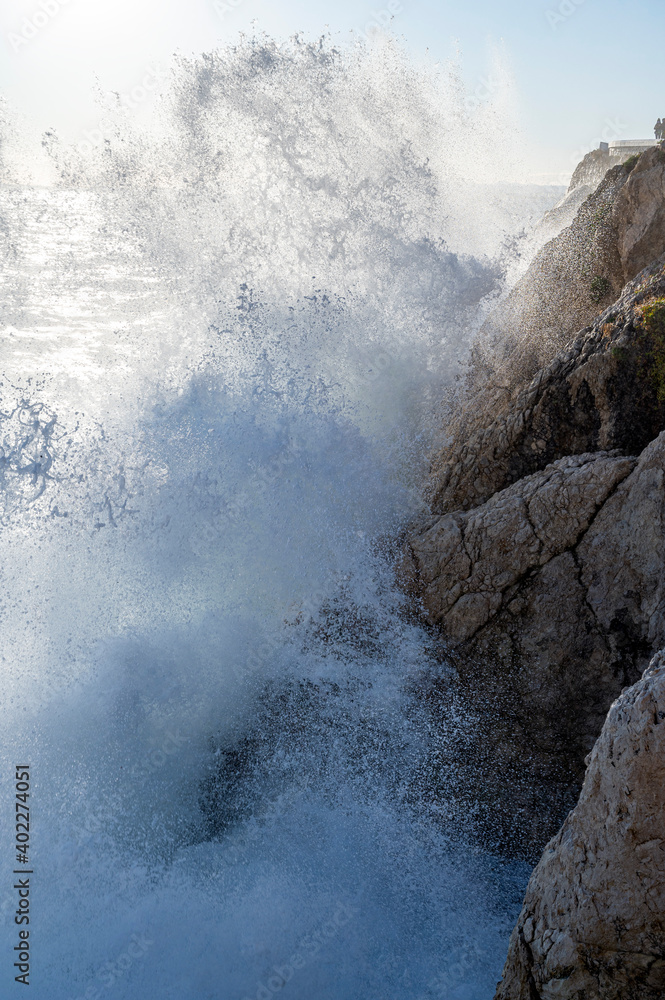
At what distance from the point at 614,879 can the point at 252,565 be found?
6.66 meters

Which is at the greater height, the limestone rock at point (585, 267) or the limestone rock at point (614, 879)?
the limestone rock at point (585, 267)

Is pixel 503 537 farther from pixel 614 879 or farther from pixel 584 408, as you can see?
pixel 614 879

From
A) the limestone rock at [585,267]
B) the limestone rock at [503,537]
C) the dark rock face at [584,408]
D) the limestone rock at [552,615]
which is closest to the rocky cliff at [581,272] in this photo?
the limestone rock at [585,267]

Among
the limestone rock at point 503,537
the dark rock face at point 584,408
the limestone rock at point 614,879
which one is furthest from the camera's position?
the limestone rock at point 503,537

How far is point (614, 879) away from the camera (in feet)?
12.5

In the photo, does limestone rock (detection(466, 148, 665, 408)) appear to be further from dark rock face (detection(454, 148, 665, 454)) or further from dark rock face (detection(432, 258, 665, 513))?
dark rock face (detection(432, 258, 665, 513))

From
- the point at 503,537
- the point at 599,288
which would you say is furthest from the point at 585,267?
the point at 503,537

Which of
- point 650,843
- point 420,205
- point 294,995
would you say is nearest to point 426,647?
point 294,995

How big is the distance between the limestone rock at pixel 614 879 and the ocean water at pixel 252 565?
2371 millimetres

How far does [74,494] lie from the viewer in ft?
32.3

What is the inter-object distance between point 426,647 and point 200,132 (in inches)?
457

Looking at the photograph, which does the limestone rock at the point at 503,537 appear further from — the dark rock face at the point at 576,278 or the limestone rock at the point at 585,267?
the limestone rock at the point at 585,267

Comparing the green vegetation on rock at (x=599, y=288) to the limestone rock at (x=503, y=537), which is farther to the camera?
the green vegetation on rock at (x=599, y=288)

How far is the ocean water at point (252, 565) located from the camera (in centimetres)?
637
